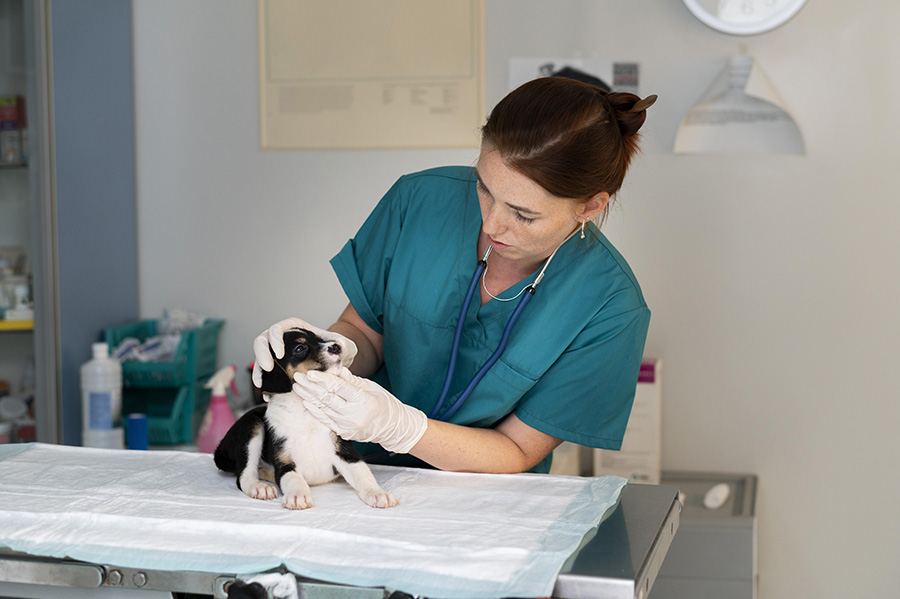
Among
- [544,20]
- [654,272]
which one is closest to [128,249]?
[544,20]

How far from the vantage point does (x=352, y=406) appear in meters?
1.09

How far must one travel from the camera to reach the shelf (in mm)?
2223

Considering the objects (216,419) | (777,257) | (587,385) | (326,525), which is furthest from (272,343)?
(777,257)

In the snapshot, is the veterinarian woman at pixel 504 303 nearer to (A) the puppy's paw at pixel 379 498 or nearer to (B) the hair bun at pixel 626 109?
(B) the hair bun at pixel 626 109

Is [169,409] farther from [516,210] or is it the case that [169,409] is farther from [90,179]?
[516,210]

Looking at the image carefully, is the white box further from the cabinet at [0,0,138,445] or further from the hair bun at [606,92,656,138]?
the cabinet at [0,0,138,445]

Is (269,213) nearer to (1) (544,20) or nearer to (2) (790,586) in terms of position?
(1) (544,20)

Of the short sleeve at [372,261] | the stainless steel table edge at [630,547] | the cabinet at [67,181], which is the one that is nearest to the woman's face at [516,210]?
the short sleeve at [372,261]

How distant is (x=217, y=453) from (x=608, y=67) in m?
1.56

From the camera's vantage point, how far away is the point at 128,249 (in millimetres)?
2508

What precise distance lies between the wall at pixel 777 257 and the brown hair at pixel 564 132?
1.06 metres

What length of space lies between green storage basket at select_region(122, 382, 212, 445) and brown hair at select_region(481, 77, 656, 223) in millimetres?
1412

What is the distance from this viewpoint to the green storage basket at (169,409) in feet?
7.49

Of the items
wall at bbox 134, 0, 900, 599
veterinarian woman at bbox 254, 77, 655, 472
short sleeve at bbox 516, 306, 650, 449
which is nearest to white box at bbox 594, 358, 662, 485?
wall at bbox 134, 0, 900, 599
